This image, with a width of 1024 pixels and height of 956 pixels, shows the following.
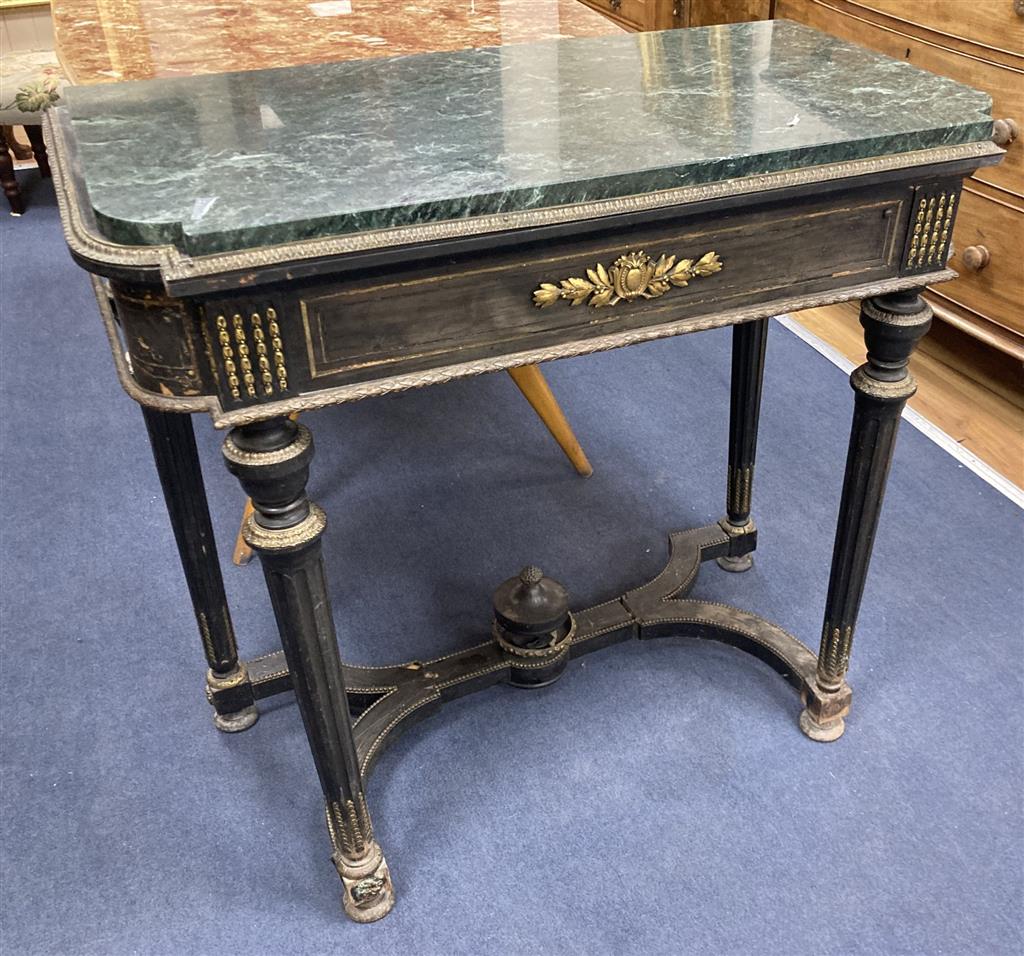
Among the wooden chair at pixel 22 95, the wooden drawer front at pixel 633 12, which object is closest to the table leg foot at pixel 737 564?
the wooden drawer front at pixel 633 12

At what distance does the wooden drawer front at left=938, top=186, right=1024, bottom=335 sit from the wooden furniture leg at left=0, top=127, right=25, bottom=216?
279 centimetres

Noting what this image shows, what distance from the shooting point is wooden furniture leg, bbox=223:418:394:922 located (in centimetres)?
100

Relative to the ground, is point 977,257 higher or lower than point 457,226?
lower

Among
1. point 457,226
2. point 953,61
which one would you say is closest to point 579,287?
point 457,226

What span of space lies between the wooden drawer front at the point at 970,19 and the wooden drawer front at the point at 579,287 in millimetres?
1185

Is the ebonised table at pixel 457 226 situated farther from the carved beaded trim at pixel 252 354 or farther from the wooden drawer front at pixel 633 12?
the wooden drawer front at pixel 633 12

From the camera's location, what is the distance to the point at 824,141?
104 centimetres

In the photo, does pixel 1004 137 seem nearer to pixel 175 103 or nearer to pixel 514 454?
pixel 514 454

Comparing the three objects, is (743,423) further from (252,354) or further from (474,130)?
(252,354)

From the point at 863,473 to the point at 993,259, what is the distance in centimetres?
115

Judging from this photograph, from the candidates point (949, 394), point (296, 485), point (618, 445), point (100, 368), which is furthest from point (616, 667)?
point (100, 368)

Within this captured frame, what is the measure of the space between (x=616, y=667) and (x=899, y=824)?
1.56 feet

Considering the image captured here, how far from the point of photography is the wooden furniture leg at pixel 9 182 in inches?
133

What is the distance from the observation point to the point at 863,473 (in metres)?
1.34
